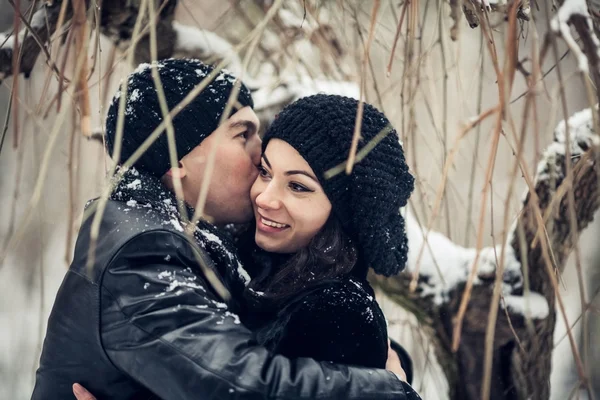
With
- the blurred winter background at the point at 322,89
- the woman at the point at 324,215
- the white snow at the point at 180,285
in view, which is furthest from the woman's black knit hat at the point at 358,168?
the white snow at the point at 180,285

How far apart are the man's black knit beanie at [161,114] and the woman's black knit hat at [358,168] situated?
187 mm

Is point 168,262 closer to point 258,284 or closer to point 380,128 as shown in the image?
point 258,284

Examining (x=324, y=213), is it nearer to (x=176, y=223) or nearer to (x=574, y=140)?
(x=176, y=223)

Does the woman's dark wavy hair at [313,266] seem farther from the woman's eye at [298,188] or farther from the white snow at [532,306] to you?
the white snow at [532,306]

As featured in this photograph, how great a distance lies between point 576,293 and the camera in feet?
19.0

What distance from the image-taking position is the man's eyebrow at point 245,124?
5.92 ft

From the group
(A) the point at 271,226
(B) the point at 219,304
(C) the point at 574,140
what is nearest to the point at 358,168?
(A) the point at 271,226

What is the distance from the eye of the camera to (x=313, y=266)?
1.67 m

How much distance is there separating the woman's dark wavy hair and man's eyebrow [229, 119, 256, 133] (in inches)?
13.5

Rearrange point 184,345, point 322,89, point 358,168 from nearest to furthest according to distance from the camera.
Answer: point 184,345 < point 358,168 < point 322,89

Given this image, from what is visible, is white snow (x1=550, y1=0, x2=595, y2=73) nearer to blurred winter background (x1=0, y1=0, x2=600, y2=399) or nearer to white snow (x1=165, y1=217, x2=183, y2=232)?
blurred winter background (x1=0, y1=0, x2=600, y2=399)

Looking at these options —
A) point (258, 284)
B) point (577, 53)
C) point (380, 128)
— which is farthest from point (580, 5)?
point (258, 284)

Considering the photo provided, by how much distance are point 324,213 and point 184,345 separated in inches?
19.9

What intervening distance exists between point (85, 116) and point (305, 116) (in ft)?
2.62
